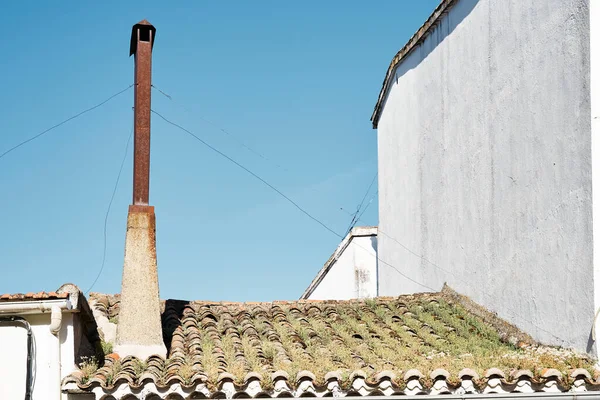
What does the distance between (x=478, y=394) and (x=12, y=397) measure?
4.99m

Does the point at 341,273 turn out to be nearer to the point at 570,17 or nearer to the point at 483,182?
the point at 483,182

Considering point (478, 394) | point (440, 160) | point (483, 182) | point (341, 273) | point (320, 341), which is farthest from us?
point (341, 273)

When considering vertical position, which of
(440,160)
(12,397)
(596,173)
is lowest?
(12,397)

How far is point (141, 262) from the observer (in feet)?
37.8

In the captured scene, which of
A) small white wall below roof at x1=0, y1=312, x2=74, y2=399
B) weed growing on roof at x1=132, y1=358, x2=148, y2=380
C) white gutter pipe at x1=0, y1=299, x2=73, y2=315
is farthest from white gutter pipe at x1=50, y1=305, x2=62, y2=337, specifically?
weed growing on roof at x1=132, y1=358, x2=148, y2=380

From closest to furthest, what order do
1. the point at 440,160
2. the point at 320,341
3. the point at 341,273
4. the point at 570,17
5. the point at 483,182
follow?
the point at 570,17
the point at 320,341
the point at 483,182
the point at 440,160
the point at 341,273

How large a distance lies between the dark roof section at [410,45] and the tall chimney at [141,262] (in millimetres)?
5465

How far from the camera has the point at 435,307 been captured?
1410cm

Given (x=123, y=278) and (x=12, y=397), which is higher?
(x=123, y=278)

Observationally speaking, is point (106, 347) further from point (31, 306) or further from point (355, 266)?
point (355, 266)

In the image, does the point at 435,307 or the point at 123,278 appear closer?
the point at 123,278

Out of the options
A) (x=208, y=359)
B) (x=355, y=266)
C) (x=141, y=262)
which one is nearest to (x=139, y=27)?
(x=141, y=262)

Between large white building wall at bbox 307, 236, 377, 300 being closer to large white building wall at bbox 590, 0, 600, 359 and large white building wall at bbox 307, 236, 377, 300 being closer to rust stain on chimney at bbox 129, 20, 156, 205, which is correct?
rust stain on chimney at bbox 129, 20, 156, 205

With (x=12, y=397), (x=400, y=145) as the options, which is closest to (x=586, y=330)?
(x=12, y=397)
